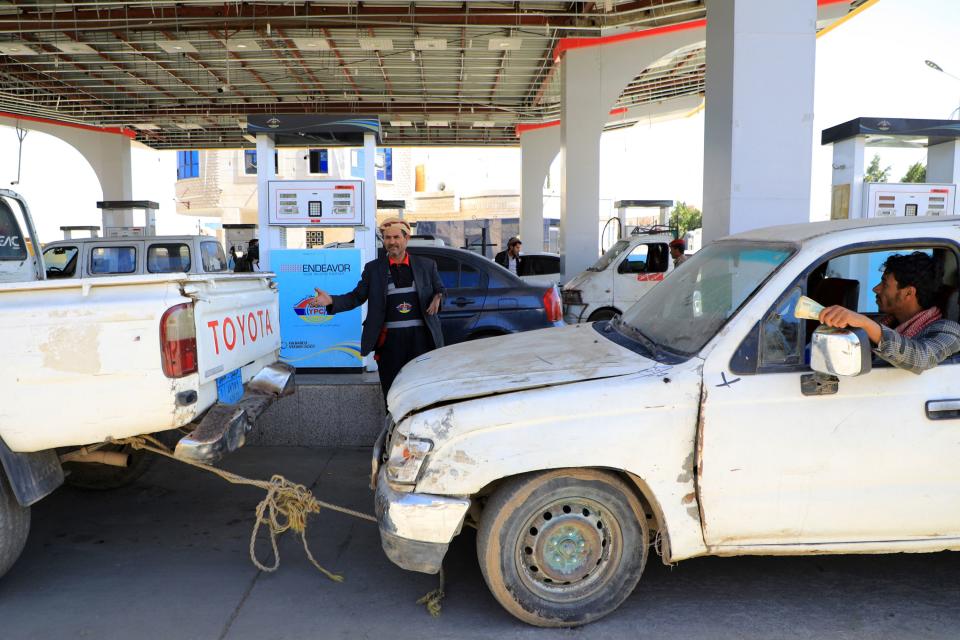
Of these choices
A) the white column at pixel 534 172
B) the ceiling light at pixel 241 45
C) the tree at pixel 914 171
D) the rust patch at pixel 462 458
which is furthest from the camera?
the tree at pixel 914 171

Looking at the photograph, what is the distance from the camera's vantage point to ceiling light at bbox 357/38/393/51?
1422 cm

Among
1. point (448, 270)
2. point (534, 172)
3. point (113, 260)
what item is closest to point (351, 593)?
point (448, 270)

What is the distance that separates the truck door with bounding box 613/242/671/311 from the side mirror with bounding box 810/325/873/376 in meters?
8.74

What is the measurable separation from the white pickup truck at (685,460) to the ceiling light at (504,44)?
11990 millimetres

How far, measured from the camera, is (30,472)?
343 centimetres

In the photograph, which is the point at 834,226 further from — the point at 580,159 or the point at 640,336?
the point at 580,159

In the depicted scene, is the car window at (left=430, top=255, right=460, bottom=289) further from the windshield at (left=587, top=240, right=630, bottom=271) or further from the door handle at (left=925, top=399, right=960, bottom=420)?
the door handle at (left=925, top=399, right=960, bottom=420)

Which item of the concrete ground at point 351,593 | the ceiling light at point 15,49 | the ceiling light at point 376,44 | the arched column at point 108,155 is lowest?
the concrete ground at point 351,593

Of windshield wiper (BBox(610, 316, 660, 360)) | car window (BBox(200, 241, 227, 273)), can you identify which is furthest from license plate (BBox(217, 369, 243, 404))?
car window (BBox(200, 241, 227, 273))

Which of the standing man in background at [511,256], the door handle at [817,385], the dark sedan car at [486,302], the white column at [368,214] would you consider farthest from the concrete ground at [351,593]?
the standing man in background at [511,256]

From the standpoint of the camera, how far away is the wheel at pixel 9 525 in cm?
342

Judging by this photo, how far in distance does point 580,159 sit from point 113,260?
30.6 feet

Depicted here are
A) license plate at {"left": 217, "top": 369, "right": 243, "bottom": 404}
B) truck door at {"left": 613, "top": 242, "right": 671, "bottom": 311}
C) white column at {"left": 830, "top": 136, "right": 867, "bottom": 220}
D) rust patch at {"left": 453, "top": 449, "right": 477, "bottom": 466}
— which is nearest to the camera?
rust patch at {"left": 453, "top": 449, "right": 477, "bottom": 466}

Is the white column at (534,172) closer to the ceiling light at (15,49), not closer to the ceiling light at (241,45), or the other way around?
the ceiling light at (241,45)
